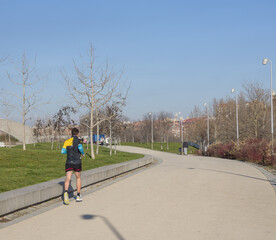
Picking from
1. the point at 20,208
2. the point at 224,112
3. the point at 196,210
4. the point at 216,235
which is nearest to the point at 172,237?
the point at 216,235

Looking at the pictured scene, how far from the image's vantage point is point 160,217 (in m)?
6.77

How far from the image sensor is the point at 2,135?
72.4 metres

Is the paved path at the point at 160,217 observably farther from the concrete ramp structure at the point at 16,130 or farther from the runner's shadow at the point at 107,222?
the concrete ramp structure at the point at 16,130

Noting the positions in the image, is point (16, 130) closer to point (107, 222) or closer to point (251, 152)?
point (251, 152)

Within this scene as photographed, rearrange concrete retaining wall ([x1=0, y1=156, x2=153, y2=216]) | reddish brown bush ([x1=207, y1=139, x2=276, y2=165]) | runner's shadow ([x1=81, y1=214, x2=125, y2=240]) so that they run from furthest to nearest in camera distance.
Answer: reddish brown bush ([x1=207, y1=139, x2=276, y2=165])
concrete retaining wall ([x1=0, y1=156, x2=153, y2=216])
runner's shadow ([x1=81, y1=214, x2=125, y2=240])

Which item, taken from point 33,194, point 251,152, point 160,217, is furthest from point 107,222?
point 251,152

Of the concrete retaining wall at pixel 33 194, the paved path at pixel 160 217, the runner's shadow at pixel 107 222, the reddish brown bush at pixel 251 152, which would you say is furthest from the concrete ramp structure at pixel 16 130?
the runner's shadow at pixel 107 222

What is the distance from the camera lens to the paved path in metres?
5.55

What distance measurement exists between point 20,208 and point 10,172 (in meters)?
4.36

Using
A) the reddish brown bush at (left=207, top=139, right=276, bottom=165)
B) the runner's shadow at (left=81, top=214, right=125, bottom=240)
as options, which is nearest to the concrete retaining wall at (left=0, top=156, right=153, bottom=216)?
the runner's shadow at (left=81, top=214, right=125, bottom=240)

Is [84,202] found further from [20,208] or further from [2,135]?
[2,135]

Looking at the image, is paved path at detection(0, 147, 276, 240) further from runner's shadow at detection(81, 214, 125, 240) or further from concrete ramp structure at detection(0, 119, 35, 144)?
concrete ramp structure at detection(0, 119, 35, 144)

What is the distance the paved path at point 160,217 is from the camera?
5555 mm

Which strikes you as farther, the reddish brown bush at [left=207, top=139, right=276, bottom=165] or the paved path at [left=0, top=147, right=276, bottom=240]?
the reddish brown bush at [left=207, top=139, right=276, bottom=165]
